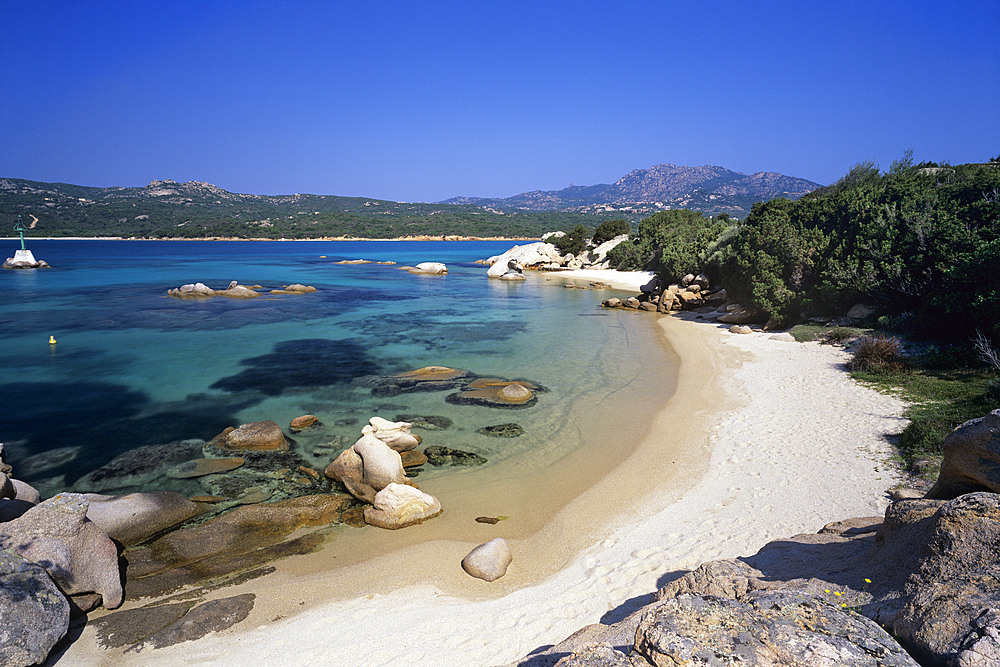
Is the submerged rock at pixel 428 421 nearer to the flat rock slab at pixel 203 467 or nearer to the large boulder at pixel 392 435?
the large boulder at pixel 392 435

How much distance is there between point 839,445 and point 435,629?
8.99 meters

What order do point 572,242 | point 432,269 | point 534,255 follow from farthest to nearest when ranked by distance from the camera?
point 572,242 → point 534,255 → point 432,269

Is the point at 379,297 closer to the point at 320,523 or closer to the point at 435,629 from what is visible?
the point at 320,523

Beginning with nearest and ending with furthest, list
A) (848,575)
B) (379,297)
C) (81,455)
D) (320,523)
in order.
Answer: (848,575) → (320,523) → (81,455) → (379,297)

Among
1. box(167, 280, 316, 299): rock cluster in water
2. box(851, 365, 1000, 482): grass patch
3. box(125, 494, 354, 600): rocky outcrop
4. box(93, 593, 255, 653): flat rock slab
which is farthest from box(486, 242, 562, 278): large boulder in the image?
box(93, 593, 255, 653): flat rock slab

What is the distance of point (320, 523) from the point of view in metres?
8.55

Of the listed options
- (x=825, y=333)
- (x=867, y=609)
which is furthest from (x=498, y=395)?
(x=825, y=333)

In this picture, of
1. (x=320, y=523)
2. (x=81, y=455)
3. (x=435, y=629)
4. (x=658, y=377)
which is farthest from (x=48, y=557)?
(x=658, y=377)

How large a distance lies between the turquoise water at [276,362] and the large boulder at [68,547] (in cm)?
400

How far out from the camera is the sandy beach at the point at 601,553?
5.64 m

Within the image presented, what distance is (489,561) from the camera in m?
7.18

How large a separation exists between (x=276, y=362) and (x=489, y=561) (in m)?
15.4

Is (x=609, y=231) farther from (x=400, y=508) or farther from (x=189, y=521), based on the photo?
(x=189, y=521)

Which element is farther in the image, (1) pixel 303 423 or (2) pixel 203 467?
(1) pixel 303 423
